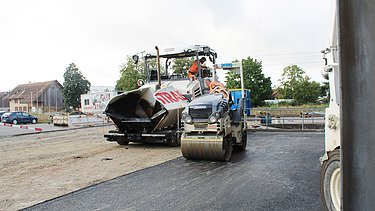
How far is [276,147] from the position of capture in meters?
10.0

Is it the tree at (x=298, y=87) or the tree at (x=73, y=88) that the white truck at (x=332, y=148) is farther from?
the tree at (x=73, y=88)

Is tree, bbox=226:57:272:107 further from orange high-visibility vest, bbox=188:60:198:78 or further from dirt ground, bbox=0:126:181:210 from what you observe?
dirt ground, bbox=0:126:181:210

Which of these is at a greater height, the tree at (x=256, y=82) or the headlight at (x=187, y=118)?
the tree at (x=256, y=82)

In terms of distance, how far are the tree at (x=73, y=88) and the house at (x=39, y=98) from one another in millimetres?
9548

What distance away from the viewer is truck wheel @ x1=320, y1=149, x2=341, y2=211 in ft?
11.9

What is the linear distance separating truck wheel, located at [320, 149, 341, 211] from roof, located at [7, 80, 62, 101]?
76.0 meters

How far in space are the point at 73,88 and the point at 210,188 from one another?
→ 2438 inches

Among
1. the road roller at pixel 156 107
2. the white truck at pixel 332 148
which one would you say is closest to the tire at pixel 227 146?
the road roller at pixel 156 107

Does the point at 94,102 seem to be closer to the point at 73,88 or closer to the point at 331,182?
the point at 331,182

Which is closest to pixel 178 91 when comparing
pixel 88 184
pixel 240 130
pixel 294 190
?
pixel 240 130

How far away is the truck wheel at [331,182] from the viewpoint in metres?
3.62

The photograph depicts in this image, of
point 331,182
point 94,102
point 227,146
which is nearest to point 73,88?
point 94,102

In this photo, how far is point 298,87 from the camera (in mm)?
56344

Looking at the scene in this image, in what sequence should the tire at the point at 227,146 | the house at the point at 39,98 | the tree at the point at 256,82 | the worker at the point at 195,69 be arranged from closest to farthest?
the tire at the point at 227,146
the worker at the point at 195,69
the tree at the point at 256,82
the house at the point at 39,98
